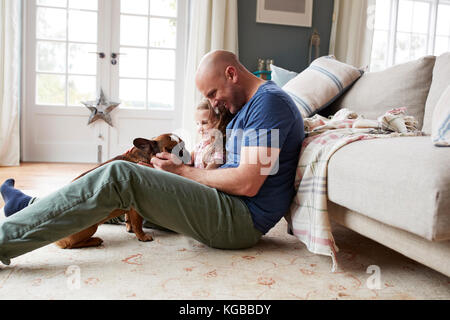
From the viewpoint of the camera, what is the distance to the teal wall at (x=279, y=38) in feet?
13.5

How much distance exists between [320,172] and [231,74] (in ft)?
1.59

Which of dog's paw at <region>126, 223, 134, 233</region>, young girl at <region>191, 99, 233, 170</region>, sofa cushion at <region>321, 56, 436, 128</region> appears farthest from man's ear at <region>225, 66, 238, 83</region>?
sofa cushion at <region>321, 56, 436, 128</region>

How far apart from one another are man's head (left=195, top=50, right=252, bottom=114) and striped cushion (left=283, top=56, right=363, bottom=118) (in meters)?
0.82

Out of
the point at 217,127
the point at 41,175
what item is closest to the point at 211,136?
the point at 217,127

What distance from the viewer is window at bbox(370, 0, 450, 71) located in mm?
4613

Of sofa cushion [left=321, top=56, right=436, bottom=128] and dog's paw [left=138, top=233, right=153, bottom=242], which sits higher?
sofa cushion [left=321, top=56, right=436, bottom=128]

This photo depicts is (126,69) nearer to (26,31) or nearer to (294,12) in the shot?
(26,31)

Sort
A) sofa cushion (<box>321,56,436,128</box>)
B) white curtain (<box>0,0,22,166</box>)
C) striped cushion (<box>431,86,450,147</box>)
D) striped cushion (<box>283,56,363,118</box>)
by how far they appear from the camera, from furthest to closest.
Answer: white curtain (<box>0,0,22,166</box>) < striped cushion (<box>283,56,363,118</box>) < sofa cushion (<box>321,56,436,128</box>) < striped cushion (<box>431,86,450,147</box>)

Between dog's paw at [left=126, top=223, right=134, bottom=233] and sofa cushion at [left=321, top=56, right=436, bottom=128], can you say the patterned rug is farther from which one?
sofa cushion at [left=321, top=56, right=436, bottom=128]

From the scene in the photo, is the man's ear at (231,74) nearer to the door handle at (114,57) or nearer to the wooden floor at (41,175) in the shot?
the wooden floor at (41,175)

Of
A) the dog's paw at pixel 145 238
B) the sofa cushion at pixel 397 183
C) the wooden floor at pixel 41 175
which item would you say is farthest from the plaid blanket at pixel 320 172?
the wooden floor at pixel 41 175

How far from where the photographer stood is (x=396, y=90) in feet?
6.51

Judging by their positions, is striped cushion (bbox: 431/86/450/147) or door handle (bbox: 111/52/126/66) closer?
striped cushion (bbox: 431/86/450/147)

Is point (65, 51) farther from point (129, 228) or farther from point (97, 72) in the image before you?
point (129, 228)
